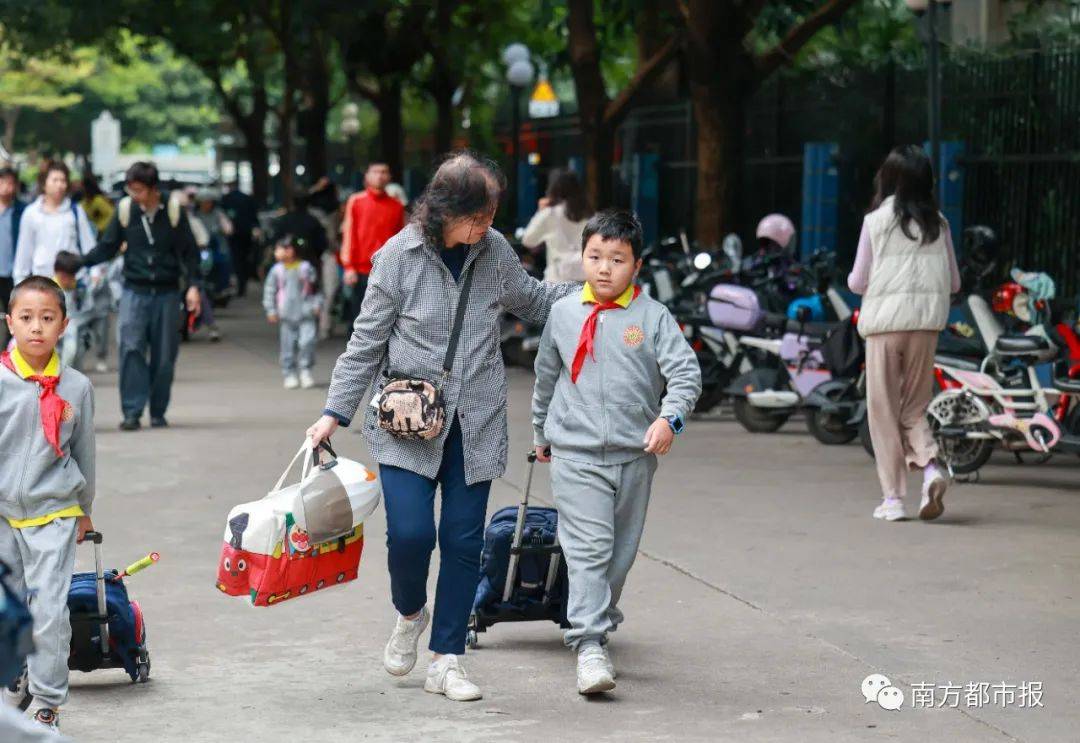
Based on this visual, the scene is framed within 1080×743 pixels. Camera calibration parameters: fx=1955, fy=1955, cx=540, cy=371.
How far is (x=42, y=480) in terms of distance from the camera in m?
5.66

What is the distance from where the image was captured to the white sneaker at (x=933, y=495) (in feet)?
30.0

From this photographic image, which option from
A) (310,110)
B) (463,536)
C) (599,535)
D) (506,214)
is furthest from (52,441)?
(310,110)

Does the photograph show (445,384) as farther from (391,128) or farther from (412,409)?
(391,128)

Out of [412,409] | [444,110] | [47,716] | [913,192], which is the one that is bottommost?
[47,716]

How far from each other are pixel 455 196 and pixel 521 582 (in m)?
1.44

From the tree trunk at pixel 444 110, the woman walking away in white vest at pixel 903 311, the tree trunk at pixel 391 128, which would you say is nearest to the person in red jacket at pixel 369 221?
the woman walking away in white vest at pixel 903 311

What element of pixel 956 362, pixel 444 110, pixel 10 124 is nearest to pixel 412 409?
pixel 956 362

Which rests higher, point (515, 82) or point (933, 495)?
point (515, 82)

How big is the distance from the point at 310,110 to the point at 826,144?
53.5 feet

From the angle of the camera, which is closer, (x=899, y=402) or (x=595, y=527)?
(x=595, y=527)

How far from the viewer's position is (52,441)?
5.64 meters

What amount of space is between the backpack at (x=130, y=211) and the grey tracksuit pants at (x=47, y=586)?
740 centimetres

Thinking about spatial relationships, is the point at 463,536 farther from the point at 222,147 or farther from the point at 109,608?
the point at 222,147

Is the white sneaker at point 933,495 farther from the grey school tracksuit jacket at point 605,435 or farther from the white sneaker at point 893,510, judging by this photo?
the grey school tracksuit jacket at point 605,435
